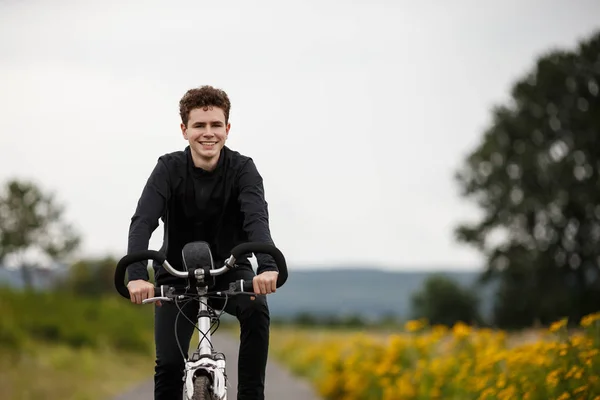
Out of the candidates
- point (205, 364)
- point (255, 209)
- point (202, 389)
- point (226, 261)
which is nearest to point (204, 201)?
point (255, 209)

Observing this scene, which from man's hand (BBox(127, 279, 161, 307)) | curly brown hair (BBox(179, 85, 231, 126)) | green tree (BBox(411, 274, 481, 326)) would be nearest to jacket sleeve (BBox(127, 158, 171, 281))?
man's hand (BBox(127, 279, 161, 307))

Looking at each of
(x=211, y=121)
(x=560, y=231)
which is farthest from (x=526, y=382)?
(x=560, y=231)

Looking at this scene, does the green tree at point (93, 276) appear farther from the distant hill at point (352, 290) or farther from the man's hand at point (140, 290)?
the distant hill at point (352, 290)

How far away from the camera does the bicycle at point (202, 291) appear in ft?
14.0

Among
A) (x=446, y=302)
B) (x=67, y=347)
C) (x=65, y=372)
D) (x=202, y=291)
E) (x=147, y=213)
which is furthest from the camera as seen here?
(x=446, y=302)

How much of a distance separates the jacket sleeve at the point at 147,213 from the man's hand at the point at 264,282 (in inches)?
20.7

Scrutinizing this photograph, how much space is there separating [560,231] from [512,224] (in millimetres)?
2174

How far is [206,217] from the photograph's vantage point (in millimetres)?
4961

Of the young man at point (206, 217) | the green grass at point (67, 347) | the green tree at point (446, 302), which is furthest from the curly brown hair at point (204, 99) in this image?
the green tree at point (446, 302)

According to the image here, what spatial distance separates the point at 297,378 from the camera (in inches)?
734

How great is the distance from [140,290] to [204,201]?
793 mm

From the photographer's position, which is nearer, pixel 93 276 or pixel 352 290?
pixel 93 276

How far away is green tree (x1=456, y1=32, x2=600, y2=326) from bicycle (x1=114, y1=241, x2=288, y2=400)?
37614 mm

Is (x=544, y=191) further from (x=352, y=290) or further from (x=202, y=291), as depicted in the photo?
(x=352, y=290)
